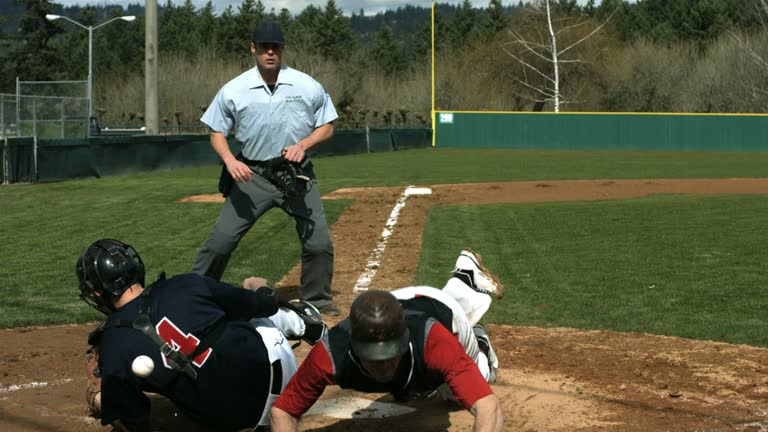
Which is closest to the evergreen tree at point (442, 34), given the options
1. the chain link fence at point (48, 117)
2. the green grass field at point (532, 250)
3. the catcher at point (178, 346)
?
the chain link fence at point (48, 117)

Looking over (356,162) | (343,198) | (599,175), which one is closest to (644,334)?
(343,198)

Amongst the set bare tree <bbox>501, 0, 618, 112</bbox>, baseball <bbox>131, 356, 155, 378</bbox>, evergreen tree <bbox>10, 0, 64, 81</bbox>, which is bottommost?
baseball <bbox>131, 356, 155, 378</bbox>

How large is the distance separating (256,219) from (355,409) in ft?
7.27

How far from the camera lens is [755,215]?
14953 millimetres

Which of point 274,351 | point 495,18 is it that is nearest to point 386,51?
point 495,18

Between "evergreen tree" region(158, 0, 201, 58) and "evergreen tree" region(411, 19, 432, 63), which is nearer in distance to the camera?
"evergreen tree" region(158, 0, 201, 58)

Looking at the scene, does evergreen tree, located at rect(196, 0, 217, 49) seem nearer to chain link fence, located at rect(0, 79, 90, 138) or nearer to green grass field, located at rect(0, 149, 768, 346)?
chain link fence, located at rect(0, 79, 90, 138)

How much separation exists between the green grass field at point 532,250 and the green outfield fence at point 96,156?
0.77m

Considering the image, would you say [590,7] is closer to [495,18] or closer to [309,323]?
[495,18]

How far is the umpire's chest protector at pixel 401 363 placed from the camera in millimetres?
3740

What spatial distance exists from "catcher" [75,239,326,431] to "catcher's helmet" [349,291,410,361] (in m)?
0.94

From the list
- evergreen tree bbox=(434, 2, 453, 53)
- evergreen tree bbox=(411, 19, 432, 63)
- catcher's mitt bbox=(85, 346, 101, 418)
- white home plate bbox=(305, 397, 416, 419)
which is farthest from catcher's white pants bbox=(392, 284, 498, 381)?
evergreen tree bbox=(411, 19, 432, 63)

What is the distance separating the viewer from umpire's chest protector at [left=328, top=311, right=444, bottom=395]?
3.74m

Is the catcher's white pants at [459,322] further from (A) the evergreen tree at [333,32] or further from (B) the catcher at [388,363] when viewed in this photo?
(A) the evergreen tree at [333,32]
